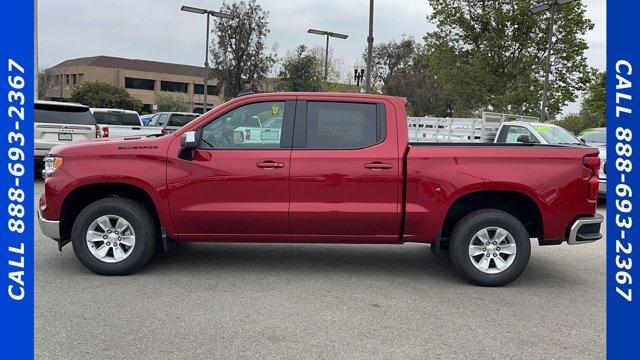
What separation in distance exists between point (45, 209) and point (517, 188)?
15.4 feet

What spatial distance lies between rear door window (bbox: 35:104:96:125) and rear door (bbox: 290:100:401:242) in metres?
8.35

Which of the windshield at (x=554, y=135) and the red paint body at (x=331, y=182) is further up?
the windshield at (x=554, y=135)

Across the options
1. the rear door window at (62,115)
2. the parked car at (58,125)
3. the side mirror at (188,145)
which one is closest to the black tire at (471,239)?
the side mirror at (188,145)

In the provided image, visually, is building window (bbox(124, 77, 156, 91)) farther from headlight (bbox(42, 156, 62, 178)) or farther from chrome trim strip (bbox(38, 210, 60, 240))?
chrome trim strip (bbox(38, 210, 60, 240))

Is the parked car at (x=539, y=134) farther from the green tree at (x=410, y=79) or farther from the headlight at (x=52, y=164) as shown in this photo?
the green tree at (x=410, y=79)

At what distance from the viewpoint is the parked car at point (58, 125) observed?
11.5 m

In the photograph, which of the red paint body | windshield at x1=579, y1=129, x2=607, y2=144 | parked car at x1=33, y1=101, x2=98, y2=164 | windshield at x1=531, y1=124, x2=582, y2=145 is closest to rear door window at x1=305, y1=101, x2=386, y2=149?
the red paint body

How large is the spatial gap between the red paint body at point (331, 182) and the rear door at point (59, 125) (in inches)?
273

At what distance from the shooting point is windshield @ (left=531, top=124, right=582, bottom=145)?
1242 centimetres

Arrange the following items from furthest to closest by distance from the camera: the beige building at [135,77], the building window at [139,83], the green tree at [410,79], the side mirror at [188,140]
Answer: the building window at [139,83], the beige building at [135,77], the green tree at [410,79], the side mirror at [188,140]

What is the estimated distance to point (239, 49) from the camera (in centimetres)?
3425

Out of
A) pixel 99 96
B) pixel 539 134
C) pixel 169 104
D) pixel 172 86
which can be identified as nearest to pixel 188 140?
pixel 539 134
